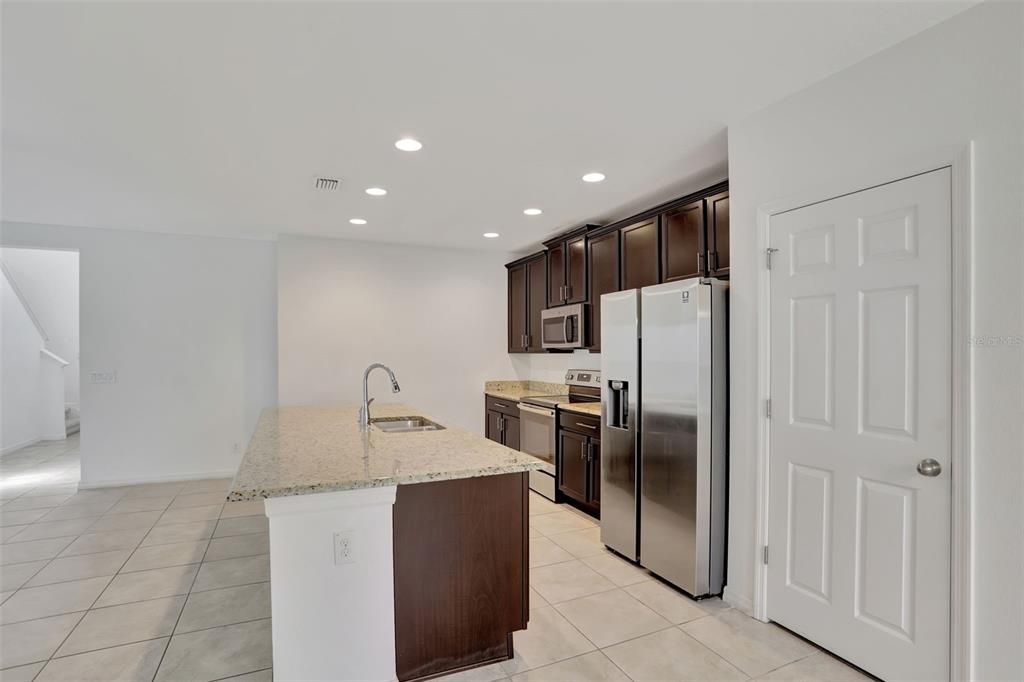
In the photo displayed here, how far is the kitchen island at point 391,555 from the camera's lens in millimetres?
1830

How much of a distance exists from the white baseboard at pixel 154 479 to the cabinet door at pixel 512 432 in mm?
2958

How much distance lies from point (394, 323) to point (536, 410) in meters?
1.91

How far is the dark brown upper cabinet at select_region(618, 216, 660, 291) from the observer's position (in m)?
3.67

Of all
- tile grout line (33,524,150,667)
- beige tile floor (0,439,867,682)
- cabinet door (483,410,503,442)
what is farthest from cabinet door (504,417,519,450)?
tile grout line (33,524,150,667)

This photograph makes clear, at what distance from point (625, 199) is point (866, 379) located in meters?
2.31

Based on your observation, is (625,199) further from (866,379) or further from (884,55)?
(866,379)

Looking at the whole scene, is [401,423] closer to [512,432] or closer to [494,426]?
[512,432]

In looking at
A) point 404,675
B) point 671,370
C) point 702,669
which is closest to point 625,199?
point 671,370

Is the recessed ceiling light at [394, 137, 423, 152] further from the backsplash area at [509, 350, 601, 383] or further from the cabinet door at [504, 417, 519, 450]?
the cabinet door at [504, 417, 519, 450]

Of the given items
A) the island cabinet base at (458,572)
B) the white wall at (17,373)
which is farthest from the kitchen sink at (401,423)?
the white wall at (17,373)

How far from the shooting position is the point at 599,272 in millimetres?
4379

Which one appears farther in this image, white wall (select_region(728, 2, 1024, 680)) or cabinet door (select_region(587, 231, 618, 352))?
cabinet door (select_region(587, 231, 618, 352))

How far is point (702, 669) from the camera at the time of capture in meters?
2.13

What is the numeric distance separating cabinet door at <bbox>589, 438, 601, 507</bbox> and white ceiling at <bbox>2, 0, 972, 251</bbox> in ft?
6.20
